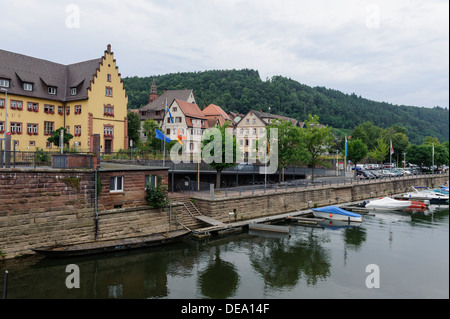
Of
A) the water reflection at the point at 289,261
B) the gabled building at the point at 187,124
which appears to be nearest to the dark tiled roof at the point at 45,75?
the gabled building at the point at 187,124

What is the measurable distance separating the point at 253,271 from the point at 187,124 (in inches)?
2025

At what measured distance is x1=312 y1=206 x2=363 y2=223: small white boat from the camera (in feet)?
113

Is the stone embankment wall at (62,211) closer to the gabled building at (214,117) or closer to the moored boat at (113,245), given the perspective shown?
the moored boat at (113,245)

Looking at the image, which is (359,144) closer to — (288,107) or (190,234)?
(190,234)

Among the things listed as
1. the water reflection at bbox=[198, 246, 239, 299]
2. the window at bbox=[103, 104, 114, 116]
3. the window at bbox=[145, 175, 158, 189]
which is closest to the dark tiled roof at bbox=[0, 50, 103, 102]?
the window at bbox=[103, 104, 114, 116]

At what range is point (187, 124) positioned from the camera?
68875 mm

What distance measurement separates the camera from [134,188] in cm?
2519

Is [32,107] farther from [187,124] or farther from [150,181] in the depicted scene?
[187,124]

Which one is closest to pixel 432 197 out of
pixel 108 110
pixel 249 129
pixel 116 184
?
pixel 249 129

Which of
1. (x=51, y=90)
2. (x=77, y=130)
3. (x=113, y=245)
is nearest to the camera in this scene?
(x=113, y=245)
